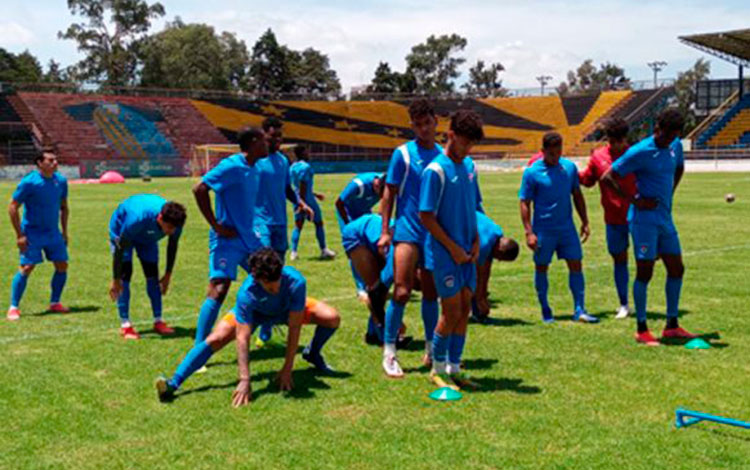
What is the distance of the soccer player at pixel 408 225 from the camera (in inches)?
258

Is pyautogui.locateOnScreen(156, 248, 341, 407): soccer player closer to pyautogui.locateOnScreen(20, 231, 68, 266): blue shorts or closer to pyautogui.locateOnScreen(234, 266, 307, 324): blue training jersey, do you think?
pyautogui.locateOnScreen(234, 266, 307, 324): blue training jersey

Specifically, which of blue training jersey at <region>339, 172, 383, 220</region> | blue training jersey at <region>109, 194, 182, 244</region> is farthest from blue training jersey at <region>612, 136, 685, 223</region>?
blue training jersey at <region>109, 194, 182, 244</region>

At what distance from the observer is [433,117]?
664cm

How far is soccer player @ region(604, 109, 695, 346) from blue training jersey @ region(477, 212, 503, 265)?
1.40 metres

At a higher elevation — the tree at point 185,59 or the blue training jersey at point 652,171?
the tree at point 185,59

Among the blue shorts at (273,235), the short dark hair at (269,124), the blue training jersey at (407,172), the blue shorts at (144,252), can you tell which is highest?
the short dark hair at (269,124)

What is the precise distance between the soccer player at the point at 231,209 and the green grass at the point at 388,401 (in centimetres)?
86

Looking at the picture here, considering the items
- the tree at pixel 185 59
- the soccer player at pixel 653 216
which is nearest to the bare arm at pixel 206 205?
the soccer player at pixel 653 216

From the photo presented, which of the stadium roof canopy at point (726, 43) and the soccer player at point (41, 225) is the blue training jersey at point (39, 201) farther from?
the stadium roof canopy at point (726, 43)

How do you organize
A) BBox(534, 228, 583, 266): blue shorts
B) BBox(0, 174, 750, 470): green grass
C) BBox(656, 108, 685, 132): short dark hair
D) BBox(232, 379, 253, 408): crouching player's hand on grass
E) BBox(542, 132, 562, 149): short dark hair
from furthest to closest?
BBox(534, 228, 583, 266): blue shorts, BBox(542, 132, 562, 149): short dark hair, BBox(656, 108, 685, 132): short dark hair, BBox(232, 379, 253, 408): crouching player's hand on grass, BBox(0, 174, 750, 470): green grass

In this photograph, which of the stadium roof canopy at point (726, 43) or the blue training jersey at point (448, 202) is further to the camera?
the stadium roof canopy at point (726, 43)

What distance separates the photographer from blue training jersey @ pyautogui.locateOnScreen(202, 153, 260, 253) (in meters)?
7.20

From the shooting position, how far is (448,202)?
19.9 feet

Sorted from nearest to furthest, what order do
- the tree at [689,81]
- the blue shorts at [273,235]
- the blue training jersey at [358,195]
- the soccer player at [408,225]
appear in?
the soccer player at [408,225] < the blue shorts at [273,235] < the blue training jersey at [358,195] < the tree at [689,81]
